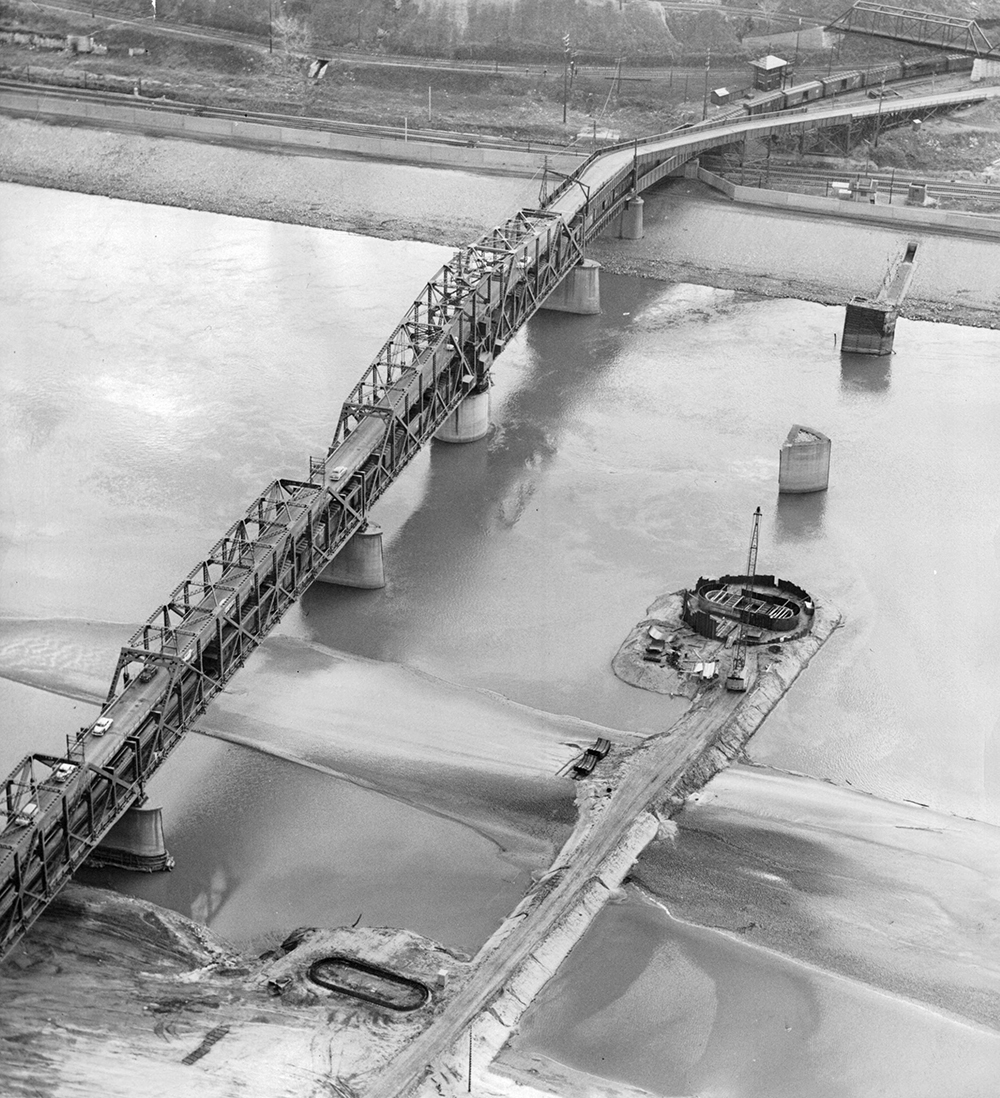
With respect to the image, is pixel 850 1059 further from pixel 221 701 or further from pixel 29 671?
pixel 29 671

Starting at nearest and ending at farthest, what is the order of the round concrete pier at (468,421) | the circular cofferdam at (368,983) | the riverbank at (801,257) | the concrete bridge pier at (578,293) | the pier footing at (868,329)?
the circular cofferdam at (368,983), the round concrete pier at (468,421), the pier footing at (868,329), the concrete bridge pier at (578,293), the riverbank at (801,257)

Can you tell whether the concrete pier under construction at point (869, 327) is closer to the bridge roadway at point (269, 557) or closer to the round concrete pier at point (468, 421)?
the bridge roadway at point (269, 557)

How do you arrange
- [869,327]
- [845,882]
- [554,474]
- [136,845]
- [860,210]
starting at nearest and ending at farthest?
[845,882] → [136,845] → [554,474] → [869,327] → [860,210]

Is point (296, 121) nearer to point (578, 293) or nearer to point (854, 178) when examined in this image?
point (578, 293)

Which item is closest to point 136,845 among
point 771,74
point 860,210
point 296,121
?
point 860,210

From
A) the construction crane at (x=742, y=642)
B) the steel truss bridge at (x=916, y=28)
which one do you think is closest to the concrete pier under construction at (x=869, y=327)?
the construction crane at (x=742, y=642)

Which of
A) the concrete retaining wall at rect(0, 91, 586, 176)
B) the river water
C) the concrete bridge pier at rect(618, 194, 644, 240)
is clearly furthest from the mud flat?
the concrete retaining wall at rect(0, 91, 586, 176)
